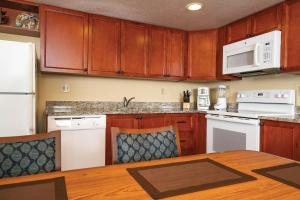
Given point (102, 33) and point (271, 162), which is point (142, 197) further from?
point (102, 33)

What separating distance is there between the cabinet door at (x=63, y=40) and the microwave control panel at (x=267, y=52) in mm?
2118

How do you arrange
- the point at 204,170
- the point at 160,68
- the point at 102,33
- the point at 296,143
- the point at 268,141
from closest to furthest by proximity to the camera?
the point at 204,170 → the point at 296,143 → the point at 268,141 → the point at 102,33 → the point at 160,68

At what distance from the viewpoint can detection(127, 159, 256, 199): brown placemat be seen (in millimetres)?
730

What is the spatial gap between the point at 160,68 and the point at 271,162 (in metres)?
2.28

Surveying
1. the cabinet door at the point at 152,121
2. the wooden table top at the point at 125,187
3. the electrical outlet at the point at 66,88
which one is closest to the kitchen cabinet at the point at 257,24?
the cabinet door at the point at 152,121

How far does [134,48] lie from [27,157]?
7.28ft

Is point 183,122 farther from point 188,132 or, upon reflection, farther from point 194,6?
point 194,6

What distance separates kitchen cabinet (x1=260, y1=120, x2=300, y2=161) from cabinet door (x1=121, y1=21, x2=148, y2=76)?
169cm

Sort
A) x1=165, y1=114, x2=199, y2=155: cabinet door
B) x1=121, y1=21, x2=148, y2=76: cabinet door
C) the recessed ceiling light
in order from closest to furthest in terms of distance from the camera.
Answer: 1. the recessed ceiling light
2. x1=121, y1=21, x2=148, y2=76: cabinet door
3. x1=165, y1=114, x2=199, y2=155: cabinet door

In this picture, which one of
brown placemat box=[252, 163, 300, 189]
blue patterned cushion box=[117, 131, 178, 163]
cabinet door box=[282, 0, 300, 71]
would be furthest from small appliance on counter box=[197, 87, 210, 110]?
brown placemat box=[252, 163, 300, 189]

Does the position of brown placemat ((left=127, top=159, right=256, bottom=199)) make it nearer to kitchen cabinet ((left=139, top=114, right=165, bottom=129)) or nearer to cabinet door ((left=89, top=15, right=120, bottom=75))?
kitchen cabinet ((left=139, top=114, right=165, bottom=129))

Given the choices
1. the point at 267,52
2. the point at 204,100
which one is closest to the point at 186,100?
the point at 204,100

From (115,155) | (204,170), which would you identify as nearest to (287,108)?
(204,170)

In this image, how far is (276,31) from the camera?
7.47ft
